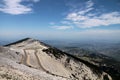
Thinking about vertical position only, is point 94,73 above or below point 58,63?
below

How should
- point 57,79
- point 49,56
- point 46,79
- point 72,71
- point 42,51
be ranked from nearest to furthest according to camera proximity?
1. point 46,79
2. point 57,79
3. point 72,71
4. point 49,56
5. point 42,51

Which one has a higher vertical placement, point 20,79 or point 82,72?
point 20,79

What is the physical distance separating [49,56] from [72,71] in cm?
1493

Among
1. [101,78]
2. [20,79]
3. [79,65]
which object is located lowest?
[101,78]

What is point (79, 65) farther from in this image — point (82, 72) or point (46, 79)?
point (46, 79)

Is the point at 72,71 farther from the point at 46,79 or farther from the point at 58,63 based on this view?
the point at 46,79

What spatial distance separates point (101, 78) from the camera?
8594 cm

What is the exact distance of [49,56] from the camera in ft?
279

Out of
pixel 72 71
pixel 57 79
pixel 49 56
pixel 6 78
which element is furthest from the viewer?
pixel 49 56

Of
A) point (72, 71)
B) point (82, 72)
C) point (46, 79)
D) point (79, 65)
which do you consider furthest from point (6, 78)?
point (79, 65)

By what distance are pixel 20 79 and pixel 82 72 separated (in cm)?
4919

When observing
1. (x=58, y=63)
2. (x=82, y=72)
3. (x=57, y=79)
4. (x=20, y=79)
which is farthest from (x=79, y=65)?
(x=20, y=79)

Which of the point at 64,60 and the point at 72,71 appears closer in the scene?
the point at 72,71

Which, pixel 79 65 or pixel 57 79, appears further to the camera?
pixel 79 65
